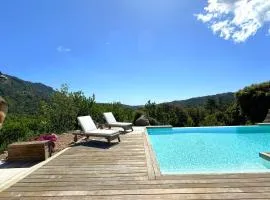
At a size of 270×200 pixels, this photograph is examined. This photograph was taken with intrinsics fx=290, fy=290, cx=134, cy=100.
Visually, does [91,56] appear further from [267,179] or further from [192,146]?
[267,179]

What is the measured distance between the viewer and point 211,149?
993 centimetres

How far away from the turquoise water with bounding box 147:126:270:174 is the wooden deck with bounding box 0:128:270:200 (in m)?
0.74

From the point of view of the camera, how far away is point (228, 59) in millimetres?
21281

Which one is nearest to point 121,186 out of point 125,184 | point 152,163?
point 125,184

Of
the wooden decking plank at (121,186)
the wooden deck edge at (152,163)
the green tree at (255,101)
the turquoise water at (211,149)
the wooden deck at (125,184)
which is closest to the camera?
the wooden deck at (125,184)

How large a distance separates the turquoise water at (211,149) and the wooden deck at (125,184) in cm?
74

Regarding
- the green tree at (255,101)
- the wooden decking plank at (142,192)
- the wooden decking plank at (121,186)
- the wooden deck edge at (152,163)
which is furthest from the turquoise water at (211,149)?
the green tree at (255,101)

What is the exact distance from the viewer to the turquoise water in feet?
25.2

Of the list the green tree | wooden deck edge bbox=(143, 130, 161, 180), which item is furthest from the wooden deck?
the green tree

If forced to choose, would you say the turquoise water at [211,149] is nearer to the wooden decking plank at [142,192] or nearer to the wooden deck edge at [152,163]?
the wooden deck edge at [152,163]

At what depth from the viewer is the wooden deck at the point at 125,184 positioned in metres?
4.20

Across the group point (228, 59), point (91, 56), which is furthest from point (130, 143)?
point (228, 59)

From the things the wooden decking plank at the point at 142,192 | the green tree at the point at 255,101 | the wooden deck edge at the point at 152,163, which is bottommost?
the wooden decking plank at the point at 142,192

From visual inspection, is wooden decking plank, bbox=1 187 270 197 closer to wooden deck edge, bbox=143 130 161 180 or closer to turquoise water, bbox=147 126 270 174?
wooden deck edge, bbox=143 130 161 180
